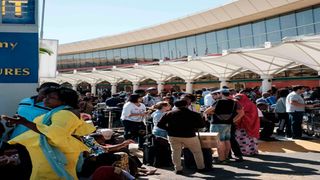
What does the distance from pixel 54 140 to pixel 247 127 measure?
20.1 feet

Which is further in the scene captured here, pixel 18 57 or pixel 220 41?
pixel 220 41

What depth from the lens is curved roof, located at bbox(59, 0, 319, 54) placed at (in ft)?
90.7

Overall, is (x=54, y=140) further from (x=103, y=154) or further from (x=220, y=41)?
(x=220, y=41)

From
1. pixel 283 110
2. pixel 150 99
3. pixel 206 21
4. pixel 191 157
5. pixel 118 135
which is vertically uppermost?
pixel 206 21

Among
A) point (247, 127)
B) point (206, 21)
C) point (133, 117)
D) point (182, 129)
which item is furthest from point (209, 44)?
point (182, 129)

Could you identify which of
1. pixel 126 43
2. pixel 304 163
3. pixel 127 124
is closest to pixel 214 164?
pixel 304 163


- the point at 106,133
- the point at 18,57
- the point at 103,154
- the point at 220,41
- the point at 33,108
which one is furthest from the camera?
the point at 220,41

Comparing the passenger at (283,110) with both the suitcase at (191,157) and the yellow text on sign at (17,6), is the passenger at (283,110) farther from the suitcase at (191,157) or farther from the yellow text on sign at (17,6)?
the yellow text on sign at (17,6)

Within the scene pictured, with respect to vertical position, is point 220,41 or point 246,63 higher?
point 220,41

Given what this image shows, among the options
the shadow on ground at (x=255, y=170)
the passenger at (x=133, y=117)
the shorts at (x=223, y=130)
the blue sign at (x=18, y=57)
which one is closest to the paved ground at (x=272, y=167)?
the shadow on ground at (x=255, y=170)

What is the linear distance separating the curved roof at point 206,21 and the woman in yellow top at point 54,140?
78.3 feet

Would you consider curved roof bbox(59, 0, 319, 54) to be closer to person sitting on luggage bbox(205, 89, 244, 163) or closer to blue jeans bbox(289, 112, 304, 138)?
blue jeans bbox(289, 112, 304, 138)

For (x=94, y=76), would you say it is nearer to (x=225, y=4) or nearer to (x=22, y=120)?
(x=225, y=4)

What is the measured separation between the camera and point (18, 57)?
→ 5.97 metres
